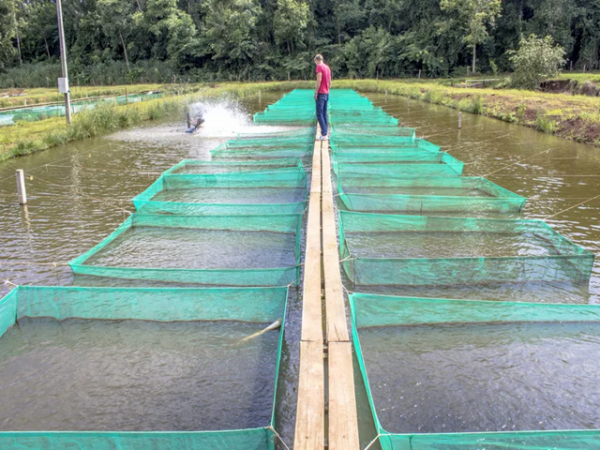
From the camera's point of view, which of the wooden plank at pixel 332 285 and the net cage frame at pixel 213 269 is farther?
the net cage frame at pixel 213 269

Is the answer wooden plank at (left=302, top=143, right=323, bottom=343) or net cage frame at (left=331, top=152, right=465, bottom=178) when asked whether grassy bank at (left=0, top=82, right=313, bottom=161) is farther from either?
wooden plank at (left=302, top=143, right=323, bottom=343)

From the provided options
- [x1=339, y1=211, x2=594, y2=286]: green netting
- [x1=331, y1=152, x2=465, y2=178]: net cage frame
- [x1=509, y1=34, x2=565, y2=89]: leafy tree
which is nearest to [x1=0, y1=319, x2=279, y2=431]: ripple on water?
[x1=339, y1=211, x2=594, y2=286]: green netting

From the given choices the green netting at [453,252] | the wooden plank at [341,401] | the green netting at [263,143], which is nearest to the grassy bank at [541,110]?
the green netting at [263,143]

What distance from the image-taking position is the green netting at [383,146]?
10.7 metres

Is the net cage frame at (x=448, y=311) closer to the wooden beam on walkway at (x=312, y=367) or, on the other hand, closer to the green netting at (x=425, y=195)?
the wooden beam on walkway at (x=312, y=367)

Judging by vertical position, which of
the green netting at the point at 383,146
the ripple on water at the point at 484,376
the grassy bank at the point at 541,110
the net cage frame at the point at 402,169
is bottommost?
the ripple on water at the point at 484,376

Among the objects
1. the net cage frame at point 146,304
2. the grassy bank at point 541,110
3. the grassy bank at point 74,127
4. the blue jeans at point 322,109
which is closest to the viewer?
the net cage frame at point 146,304

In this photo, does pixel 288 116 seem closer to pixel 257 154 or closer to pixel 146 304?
pixel 257 154

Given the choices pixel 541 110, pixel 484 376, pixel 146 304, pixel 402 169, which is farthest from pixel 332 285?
pixel 541 110

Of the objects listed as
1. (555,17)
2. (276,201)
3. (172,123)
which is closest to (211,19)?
(555,17)

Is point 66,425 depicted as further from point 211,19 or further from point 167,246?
point 211,19

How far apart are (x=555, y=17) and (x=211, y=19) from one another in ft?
96.8

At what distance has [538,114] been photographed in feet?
52.7

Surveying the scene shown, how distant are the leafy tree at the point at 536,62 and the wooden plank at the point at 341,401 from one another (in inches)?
974
